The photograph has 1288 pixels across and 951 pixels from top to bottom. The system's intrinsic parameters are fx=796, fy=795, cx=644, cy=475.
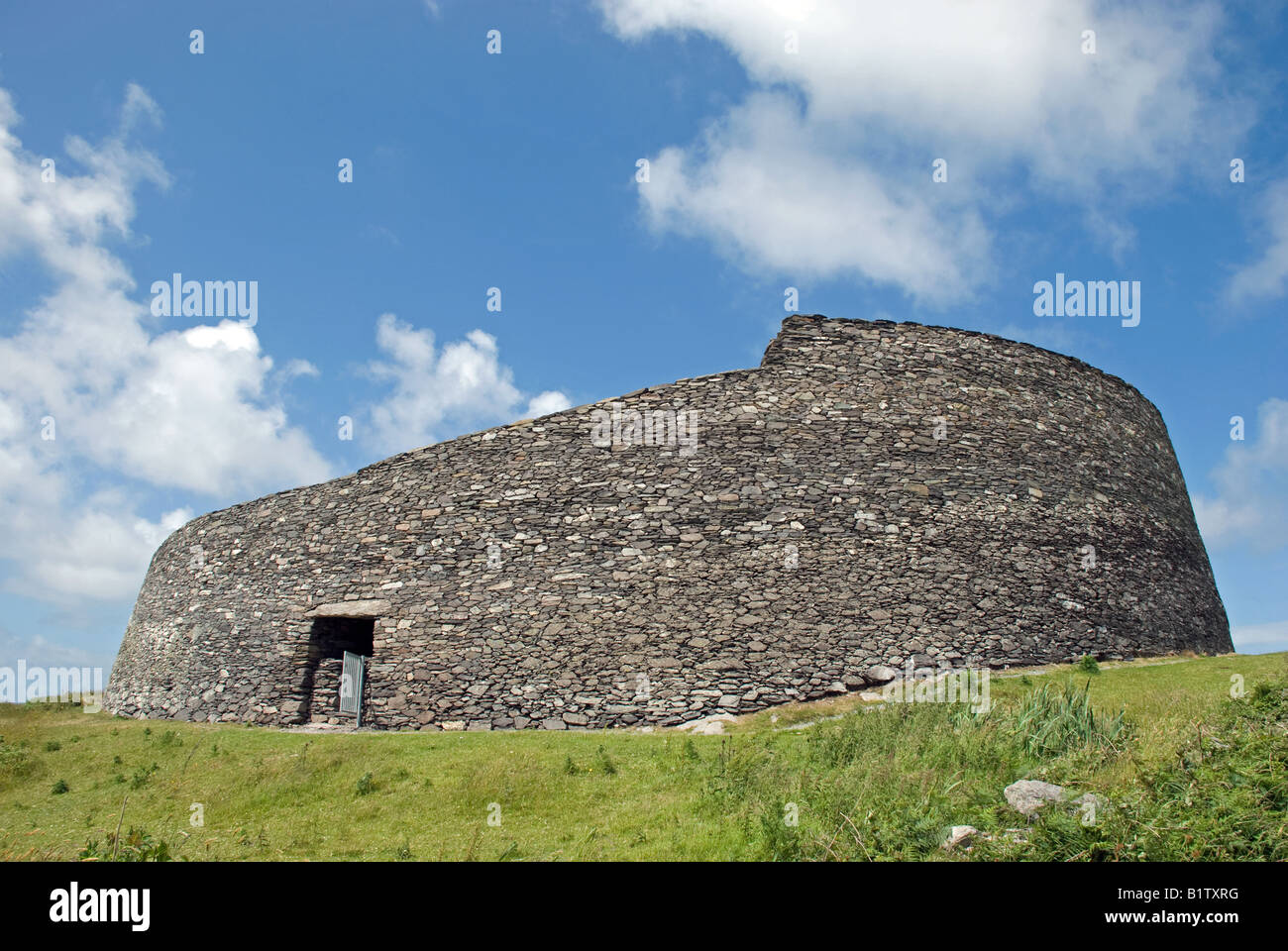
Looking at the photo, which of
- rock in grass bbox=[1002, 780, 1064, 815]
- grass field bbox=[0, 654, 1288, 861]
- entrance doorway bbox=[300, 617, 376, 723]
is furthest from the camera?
entrance doorway bbox=[300, 617, 376, 723]

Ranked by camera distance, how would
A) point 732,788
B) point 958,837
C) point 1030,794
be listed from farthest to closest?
point 732,788 → point 1030,794 → point 958,837

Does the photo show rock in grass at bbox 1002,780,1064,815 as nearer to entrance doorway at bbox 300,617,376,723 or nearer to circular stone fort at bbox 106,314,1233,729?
circular stone fort at bbox 106,314,1233,729

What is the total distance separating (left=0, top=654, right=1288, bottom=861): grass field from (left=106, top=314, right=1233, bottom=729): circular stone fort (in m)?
1.40

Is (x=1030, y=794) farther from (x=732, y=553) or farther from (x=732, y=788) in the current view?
(x=732, y=553)

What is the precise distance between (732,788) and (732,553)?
23.0ft

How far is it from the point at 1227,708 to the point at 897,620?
683 cm

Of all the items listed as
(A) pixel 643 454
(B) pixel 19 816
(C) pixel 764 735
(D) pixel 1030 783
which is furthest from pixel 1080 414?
(B) pixel 19 816

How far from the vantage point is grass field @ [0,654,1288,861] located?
6.95 meters

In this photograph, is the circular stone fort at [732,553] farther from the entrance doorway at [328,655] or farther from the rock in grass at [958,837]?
the rock in grass at [958,837]

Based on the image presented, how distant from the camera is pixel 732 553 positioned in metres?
16.4

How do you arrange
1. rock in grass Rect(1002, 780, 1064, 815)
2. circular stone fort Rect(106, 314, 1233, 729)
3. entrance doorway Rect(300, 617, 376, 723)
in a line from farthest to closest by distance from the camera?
entrance doorway Rect(300, 617, 376, 723) → circular stone fort Rect(106, 314, 1233, 729) → rock in grass Rect(1002, 780, 1064, 815)

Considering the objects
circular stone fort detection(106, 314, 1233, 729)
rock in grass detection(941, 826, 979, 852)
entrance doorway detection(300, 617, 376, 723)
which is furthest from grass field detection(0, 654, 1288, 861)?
entrance doorway detection(300, 617, 376, 723)

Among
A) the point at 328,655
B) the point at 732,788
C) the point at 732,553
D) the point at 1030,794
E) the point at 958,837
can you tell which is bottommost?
the point at 732,788

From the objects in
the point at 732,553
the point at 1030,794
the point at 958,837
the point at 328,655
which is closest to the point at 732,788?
the point at 958,837
